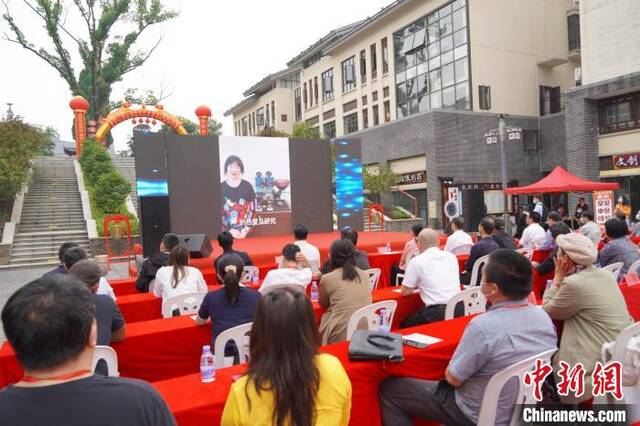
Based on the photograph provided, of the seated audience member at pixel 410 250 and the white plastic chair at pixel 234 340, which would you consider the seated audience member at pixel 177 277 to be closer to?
the white plastic chair at pixel 234 340

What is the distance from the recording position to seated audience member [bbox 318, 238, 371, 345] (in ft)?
11.0

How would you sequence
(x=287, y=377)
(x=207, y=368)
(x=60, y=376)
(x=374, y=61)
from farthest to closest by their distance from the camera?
1. (x=374, y=61)
2. (x=207, y=368)
3. (x=287, y=377)
4. (x=60, y=376)

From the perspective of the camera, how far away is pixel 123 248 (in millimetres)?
13578

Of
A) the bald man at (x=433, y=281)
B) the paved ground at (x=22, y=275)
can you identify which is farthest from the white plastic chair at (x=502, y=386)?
the paved ground at (x=22, y=275)

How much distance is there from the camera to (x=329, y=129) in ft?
104

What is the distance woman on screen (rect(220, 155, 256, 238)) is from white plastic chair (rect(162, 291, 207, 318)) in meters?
7.68

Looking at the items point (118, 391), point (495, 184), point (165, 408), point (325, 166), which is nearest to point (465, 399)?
point (165, 408)

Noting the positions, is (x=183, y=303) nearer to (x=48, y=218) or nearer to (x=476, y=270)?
(x=476, y=270)

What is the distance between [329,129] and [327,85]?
311 cm

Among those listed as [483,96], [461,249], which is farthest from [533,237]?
[483,96]

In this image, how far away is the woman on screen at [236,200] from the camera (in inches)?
479

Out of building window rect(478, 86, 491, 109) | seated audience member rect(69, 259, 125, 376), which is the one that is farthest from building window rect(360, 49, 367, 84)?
seated audience member rect(69, 259, 125, 376)

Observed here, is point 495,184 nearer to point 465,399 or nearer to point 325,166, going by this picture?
point 325,166

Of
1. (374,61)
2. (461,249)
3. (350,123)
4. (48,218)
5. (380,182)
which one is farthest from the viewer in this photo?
(350,123)
